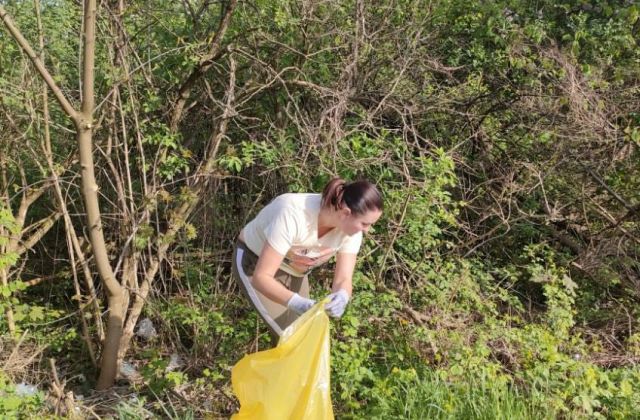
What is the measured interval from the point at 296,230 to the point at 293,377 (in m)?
0.61

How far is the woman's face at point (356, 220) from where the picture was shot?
8.05ft

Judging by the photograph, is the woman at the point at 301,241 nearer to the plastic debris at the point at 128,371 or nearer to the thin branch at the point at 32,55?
the thin branch at the point at 32,55

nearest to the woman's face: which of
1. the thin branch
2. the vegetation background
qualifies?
the vegetation background

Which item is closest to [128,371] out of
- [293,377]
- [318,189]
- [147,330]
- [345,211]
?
[147,330]

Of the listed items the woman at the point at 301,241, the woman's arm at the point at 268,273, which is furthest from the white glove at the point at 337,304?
the woman's arm at the point at 268,273

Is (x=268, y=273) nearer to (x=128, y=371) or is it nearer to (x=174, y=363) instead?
(x=174, y=363)

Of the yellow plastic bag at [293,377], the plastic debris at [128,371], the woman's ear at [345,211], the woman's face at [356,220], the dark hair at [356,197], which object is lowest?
the plastic debris at [128,371]

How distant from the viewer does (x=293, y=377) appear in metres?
Result: 2.45

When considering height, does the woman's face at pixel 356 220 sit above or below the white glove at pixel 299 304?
above

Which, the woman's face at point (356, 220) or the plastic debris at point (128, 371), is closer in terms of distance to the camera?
the woman's face at point (356, 220)

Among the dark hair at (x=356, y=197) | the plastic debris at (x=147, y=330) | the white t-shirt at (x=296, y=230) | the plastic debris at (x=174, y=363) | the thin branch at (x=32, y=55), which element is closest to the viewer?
the dark hair at (x=356, y=197)

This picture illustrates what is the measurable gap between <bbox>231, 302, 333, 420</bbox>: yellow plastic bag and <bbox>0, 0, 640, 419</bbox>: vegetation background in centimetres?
75

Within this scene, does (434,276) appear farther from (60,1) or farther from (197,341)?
(60,1)

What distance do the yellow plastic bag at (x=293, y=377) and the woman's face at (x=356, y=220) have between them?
0.34m
